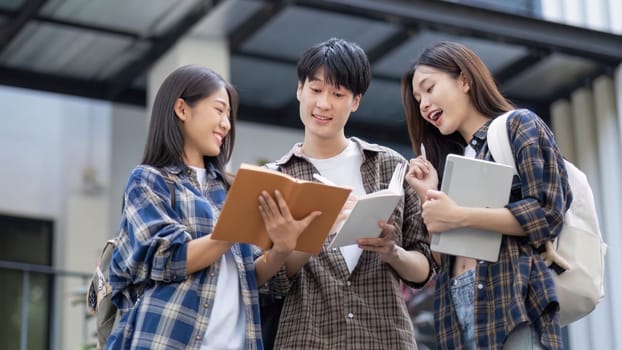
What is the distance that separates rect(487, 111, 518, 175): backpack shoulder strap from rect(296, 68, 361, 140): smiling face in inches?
21.0

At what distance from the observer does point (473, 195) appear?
3375mm

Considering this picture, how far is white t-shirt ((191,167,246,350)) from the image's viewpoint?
3.36 metres

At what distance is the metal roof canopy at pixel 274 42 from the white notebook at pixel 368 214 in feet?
14.3

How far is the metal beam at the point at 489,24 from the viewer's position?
25.6 ft

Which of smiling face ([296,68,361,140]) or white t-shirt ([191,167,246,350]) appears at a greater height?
smiling face ([296,68,361,140])

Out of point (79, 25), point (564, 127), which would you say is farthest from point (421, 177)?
point (564, 127)

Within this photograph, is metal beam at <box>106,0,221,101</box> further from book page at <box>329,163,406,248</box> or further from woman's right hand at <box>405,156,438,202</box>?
book page at <box>329,163,406,248</box>

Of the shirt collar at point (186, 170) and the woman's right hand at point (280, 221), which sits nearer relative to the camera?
the woman's right hand at point (280, 221)

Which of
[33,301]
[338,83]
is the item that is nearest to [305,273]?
[338,83]

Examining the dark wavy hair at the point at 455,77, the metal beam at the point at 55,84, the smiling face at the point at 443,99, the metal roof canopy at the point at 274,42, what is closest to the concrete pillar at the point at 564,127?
the metal roof canopy at the point at 274,42

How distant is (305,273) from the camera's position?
369 centimetres

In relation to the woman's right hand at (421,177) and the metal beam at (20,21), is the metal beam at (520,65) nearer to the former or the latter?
the metal beam at (20,21)

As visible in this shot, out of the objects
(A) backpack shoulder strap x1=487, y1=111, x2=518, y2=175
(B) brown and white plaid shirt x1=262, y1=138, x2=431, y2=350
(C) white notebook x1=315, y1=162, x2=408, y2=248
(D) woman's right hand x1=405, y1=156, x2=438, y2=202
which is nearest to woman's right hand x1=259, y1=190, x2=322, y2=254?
(C) white notebook x1=315, y1=162, x2=408, y2=248

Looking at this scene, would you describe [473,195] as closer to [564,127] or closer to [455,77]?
[455,77]
